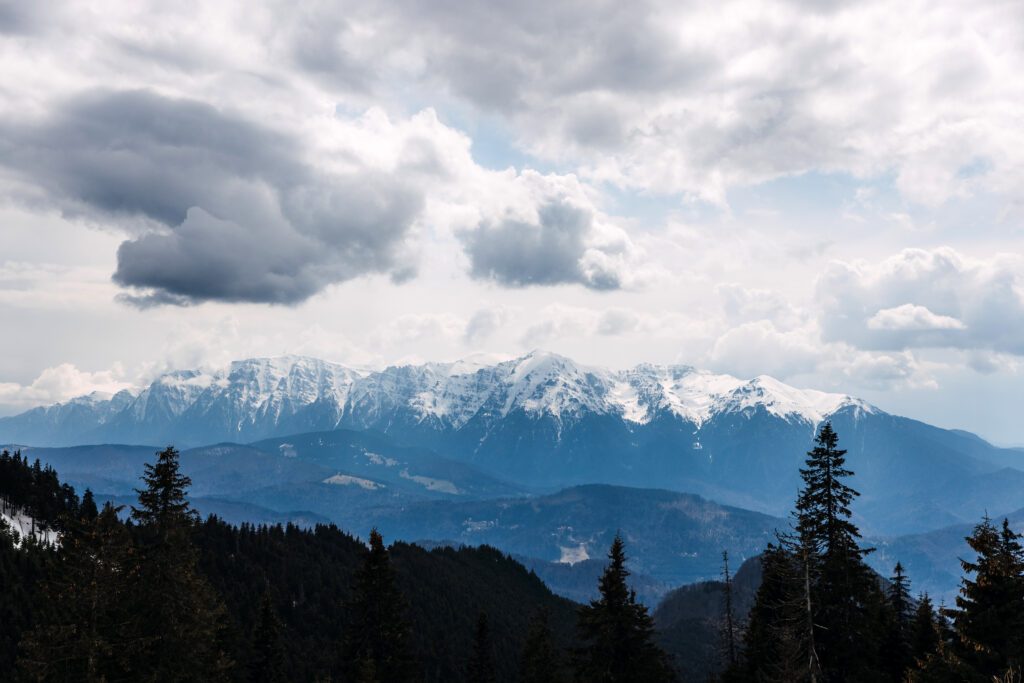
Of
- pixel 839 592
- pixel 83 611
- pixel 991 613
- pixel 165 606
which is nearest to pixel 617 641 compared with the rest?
pixel 839 592

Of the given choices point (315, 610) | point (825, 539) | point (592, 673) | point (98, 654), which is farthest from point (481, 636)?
point (315, 610)

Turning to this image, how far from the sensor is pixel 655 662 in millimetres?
39906

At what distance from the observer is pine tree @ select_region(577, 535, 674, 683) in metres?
39.7

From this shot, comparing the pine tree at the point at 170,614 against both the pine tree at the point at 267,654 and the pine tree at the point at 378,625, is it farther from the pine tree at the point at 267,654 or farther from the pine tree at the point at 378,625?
the pine tree at the point at 267,654

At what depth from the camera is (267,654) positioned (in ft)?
183

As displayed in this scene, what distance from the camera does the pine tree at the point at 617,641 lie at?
3966 cm

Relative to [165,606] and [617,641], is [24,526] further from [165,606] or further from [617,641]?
[617,641]

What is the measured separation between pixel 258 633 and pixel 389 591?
14.1m

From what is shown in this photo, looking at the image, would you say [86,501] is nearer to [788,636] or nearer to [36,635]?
[36,635]

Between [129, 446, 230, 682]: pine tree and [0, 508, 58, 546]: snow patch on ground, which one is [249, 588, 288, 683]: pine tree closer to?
[129, 446, 230, 682]: pine tree

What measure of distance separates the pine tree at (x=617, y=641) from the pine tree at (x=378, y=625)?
45.4 feet

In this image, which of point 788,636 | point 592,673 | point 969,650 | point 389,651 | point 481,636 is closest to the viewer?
point 788,636

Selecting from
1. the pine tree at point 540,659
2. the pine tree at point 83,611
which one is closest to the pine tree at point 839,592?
the pine tree at point 540,659

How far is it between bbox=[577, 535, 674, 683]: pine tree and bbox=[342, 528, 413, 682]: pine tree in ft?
45.4
